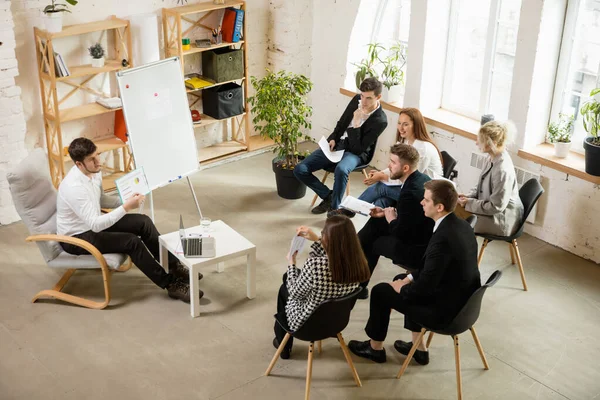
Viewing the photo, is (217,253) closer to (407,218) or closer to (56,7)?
(407,218)

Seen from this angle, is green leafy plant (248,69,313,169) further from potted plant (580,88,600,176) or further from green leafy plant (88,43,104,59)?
potted plant (580,88,600,176)

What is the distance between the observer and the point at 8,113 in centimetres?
652

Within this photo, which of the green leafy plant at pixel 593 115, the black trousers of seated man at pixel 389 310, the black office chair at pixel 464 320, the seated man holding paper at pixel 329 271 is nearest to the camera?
the seated man holding paper at pixel 329 271

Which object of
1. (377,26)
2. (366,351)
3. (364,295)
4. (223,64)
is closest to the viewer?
(366,351)

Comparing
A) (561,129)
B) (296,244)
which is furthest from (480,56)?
(296,244)

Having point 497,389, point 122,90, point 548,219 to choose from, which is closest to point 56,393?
point 122,90

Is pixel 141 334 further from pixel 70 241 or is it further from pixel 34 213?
pixel 34 213

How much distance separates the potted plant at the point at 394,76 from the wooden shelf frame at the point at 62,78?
Answer: 2.61 metres

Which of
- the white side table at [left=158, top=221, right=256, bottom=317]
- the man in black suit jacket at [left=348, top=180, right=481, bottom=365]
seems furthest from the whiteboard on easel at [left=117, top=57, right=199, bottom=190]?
the man in black suit jacket at [left=348, top=180, right=481, bottom=365]

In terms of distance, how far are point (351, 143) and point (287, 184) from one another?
84 centimetres

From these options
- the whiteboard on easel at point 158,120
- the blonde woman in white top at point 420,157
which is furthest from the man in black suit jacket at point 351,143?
the whiteboard on easel at point 158,120

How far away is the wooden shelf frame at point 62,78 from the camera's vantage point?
6.70 m

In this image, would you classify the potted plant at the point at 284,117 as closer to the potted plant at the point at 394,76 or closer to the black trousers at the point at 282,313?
the potted plant at the point at 394,76

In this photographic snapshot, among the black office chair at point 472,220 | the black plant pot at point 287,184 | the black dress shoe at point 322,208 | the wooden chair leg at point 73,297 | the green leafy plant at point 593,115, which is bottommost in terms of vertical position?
the wooden chair leg at point 73,297
